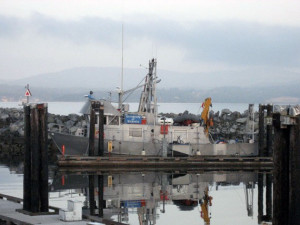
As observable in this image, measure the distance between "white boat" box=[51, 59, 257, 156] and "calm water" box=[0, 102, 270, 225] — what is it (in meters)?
2.85

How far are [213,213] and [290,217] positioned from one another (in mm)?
13327

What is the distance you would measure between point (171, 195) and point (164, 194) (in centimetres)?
34

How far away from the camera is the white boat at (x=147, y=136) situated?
43.7 m

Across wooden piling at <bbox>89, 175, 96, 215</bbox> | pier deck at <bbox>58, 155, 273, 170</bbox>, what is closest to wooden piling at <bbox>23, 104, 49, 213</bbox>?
wooden piling at <bbox>89, 175, 96, 215</bbox>

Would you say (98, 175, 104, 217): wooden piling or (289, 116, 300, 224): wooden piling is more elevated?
(289, 116, 300, 224): wooden piling

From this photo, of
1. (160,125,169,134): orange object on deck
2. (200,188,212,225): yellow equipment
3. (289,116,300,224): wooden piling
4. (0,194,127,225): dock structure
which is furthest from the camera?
(160,125,169,134): orange object on deck

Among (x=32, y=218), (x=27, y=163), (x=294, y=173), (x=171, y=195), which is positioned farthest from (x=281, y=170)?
(x=171, y=195)

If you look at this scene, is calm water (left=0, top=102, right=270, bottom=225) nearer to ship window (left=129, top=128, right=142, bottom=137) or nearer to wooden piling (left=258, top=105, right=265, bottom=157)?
wooden piling (left=258, top=105, right=265, bottom=157)

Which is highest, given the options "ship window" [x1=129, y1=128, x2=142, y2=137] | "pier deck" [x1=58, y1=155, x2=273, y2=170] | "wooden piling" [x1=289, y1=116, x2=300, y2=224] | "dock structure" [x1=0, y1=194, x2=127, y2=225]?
"ship window" [x1=129, y1=128, x2=142, y2=137]

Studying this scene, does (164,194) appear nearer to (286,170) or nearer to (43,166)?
(43,166)

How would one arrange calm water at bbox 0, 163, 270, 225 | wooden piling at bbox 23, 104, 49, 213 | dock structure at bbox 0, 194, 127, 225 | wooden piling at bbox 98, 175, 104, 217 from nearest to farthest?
dock structure at bbox 0, 194, 127, 225 → wooden piling at bbox 23, 104, 49, 213 → calm water at bbox 0, 163, 270, 225 → wooden piling at bbox 98, 175, 104, 217

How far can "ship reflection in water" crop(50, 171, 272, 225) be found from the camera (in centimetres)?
2691

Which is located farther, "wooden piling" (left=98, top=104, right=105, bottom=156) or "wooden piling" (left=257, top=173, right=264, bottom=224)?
"wooden piling" (left=98, top=104, right=105, bottom=156)

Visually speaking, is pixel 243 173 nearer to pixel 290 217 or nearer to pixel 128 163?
pixel 128 163
